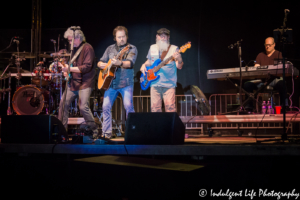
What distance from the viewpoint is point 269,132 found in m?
7.45

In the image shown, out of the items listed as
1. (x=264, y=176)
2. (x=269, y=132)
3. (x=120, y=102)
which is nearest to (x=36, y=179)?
(x=264, y=176)

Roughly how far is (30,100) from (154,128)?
18.2ft

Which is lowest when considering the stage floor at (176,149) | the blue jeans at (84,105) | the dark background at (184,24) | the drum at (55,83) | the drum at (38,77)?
the stage floor at (176,149)

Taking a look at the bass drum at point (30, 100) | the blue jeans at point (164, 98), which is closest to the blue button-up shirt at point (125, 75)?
the blue jeans at point (164, 98)

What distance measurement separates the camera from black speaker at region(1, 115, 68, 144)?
139 inches

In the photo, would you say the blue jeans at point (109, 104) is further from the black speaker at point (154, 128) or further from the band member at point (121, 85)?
the black speaker at point (154, 128)

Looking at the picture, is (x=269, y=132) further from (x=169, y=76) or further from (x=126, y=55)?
(x=126, y=55)

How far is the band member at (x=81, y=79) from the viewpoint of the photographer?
445 cm

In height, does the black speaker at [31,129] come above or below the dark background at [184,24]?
below

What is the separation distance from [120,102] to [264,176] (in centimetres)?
608

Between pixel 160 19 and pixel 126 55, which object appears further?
pixel 160 19

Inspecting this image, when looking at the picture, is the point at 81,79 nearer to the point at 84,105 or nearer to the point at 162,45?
the point at 84,105

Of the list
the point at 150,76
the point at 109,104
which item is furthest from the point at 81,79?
the point at 150,76

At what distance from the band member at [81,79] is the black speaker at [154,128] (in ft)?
4.16
